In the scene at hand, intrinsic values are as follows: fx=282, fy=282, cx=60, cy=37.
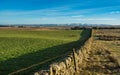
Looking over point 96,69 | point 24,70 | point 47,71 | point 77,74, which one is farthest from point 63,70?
point 96,69

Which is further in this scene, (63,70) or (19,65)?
(19,65)

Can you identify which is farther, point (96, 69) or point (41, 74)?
point (96, 69)

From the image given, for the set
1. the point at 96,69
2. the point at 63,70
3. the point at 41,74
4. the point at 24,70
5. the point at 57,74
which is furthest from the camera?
the point at 96,69

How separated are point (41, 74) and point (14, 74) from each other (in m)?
7.06

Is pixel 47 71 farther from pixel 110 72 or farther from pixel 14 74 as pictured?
pixel 110 72

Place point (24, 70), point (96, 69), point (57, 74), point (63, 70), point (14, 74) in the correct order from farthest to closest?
point (96, 69)
point (24, 70)
point (14, 74)
point (63, 70)
point (57, 74)

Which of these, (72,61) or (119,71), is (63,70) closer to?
(72,61)

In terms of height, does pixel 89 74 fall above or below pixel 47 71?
below

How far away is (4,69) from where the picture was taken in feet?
66.0

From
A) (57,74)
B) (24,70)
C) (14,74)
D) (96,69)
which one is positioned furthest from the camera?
(96,69)

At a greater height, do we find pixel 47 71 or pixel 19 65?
pixel 47 71

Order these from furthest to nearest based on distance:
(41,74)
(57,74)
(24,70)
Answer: (24,70)
(57,74)
(41,74)

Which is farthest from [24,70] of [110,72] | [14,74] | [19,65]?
[110,72]

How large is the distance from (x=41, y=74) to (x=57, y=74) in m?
1.85
